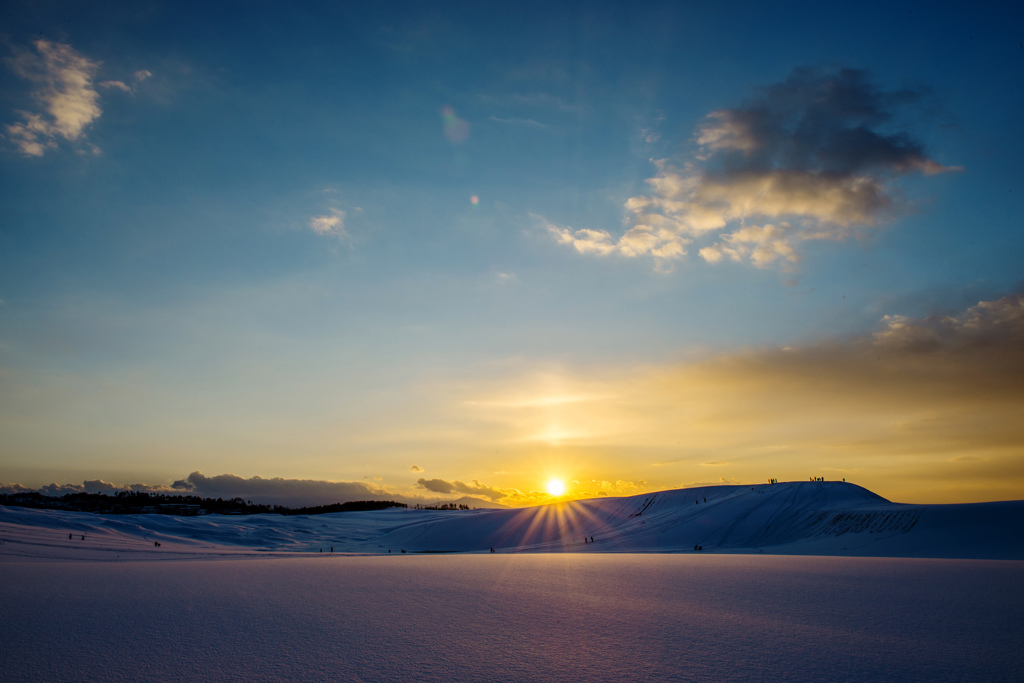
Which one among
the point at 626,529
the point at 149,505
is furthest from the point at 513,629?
the point at 149,505

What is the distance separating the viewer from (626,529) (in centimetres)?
2762

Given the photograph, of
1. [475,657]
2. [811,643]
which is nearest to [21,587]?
[475,657]

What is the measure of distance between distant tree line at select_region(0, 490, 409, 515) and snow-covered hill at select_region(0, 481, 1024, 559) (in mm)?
6166

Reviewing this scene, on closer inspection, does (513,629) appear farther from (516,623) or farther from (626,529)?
(626,529)

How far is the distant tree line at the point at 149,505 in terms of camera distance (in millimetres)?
34906

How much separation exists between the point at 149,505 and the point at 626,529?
110 feet

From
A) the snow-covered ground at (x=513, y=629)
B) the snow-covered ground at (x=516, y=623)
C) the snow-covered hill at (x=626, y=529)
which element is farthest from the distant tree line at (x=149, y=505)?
the snow-covered ground at (x=513, y=629)

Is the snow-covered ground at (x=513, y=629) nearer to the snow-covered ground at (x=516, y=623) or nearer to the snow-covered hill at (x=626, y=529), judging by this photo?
the snow-covered ground at (x=516, y=623)

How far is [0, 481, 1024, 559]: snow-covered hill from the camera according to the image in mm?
18062

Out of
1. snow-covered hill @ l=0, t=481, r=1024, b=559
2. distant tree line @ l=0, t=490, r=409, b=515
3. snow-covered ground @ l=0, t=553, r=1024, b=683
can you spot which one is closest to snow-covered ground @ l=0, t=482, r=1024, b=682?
snow-covered ground @ l=0, t=553, r=1024, b=683

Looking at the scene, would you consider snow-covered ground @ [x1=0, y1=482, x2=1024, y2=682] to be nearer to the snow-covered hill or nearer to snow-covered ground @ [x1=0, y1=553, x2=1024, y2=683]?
snow-covered ground @ [x1=0, y1=553, x2=1024, y2=683]

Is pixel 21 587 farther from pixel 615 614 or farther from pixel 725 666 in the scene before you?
pixel 725 666

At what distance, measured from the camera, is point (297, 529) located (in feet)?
104

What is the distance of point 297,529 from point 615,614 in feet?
100.0
